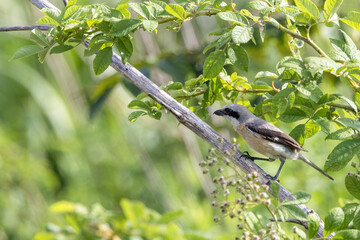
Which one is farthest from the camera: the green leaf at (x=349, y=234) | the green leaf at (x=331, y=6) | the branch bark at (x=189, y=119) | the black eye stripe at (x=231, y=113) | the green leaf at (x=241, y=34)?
the black eye stripe at (x=231, y=113)

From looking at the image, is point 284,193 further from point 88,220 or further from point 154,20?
point 88,220

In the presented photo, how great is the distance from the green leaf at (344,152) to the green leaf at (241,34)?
47 centimetres

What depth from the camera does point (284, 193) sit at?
5.71ft

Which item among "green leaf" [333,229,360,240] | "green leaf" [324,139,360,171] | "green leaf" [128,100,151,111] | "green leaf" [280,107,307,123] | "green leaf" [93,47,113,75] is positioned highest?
"green leaf" [93,47,113,75]

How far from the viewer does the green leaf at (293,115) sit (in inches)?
71.2

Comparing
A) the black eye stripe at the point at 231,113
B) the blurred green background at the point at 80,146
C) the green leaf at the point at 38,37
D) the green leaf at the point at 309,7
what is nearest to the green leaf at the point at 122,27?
the green leaf at the point at 38,37

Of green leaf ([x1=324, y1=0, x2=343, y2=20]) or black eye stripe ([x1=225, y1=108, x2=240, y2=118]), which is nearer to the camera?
green leaf ([x1=324, y1=0, x2=343, y2=20])

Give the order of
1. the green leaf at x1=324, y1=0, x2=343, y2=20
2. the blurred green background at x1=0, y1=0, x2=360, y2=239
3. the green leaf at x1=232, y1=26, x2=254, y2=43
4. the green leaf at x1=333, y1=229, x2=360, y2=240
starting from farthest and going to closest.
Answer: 1. the blurred green background at x1=0, y1=0, x2=360, y2=239
2. the green leaf at x1=324, y1=0, x2=343, y2=20
3. the green leaf at x1=232, y1=26, x2=254, y2=43
4. the green leaf at x1=333, y1=229, x2=360, y2=240

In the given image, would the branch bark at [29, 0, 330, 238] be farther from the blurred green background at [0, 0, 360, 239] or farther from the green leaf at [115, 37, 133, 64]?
the blurred green background at [0, 0, 360, 239]

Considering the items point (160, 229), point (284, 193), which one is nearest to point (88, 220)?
point (160, 229)

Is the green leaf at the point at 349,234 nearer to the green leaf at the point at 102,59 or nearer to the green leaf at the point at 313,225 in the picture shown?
the green leaf at the point at 313,225

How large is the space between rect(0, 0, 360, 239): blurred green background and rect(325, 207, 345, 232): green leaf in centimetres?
302

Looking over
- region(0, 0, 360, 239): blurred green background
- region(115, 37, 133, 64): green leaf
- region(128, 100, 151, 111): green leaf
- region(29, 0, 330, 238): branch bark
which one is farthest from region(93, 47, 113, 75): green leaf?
region(0, 0, 360, 239): blurred green background

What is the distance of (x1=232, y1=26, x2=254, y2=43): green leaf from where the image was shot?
162cm
